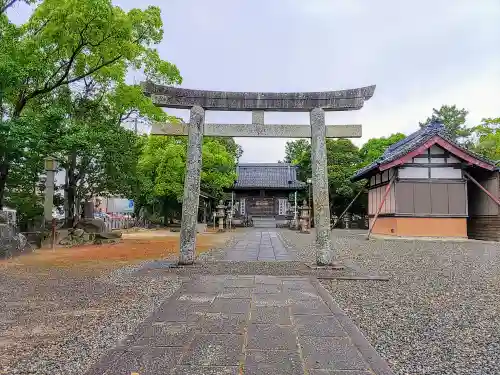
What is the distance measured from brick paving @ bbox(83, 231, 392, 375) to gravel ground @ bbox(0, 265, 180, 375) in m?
0.24

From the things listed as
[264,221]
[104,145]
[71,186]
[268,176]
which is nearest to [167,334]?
[104,145]

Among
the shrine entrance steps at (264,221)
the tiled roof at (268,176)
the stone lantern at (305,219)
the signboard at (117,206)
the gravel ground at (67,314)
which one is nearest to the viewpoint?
the gravel ground at (67,314)

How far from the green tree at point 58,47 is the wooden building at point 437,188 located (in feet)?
36.1

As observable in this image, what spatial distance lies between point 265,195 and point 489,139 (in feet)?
58.5

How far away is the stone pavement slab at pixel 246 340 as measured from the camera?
2.90 metres

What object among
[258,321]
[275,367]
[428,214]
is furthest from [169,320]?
[428,214]

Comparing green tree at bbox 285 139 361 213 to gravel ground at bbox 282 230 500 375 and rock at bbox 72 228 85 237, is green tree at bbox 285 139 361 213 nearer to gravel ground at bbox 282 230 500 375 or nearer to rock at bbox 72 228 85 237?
rock at bbox 72 228 85 237

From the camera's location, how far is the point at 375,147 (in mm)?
30000

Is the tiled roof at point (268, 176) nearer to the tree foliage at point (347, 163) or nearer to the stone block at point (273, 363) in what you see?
the tree foliage at point (347, 163)

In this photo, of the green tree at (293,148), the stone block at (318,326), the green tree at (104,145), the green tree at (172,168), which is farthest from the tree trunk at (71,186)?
the green tree at (293,148)

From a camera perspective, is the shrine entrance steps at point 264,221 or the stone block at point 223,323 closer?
the stone block at point 223,323

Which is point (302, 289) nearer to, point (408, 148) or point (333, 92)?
point (333, 92)

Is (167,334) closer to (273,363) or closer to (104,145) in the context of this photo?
(273,363)

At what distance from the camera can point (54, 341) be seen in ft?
11.5
